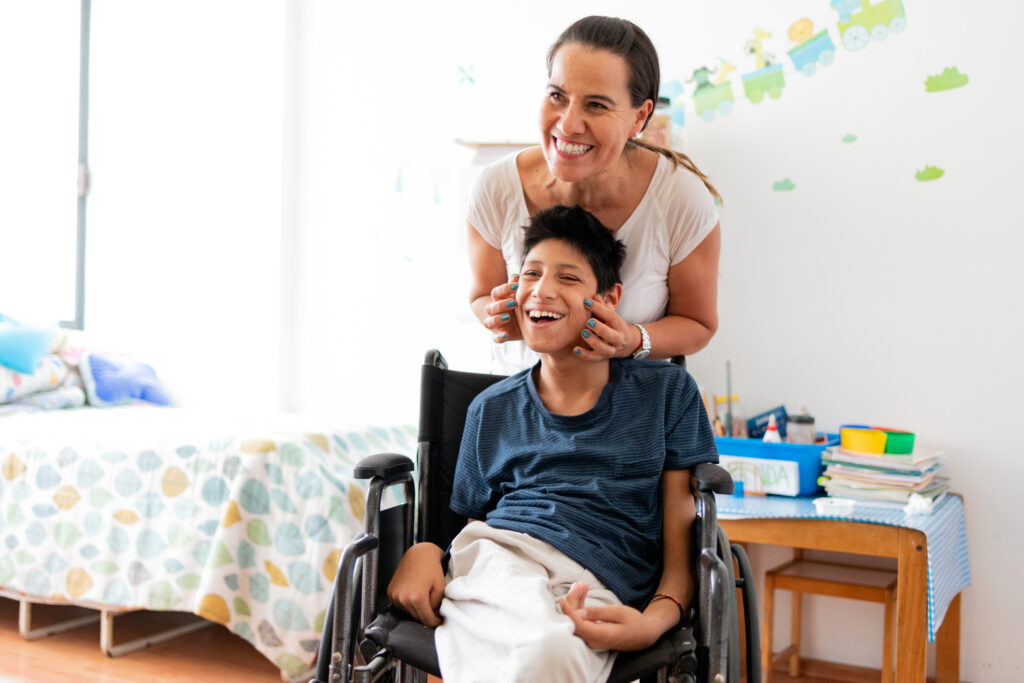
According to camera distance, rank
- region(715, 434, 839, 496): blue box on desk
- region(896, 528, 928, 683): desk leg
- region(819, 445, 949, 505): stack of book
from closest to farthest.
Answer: region(896, 528, 928, 683): desk leg → region(819, 445, 949, 505): stack of book → region(715, 434, 839, 496): blue box on desk

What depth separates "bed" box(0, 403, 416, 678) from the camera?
7.84 ft

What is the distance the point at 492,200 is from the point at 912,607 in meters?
1.34

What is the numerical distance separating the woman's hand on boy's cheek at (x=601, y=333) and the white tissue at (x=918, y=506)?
1.14 meters

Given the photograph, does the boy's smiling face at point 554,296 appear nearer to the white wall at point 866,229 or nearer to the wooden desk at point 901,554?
the wooden desk at point 901,554

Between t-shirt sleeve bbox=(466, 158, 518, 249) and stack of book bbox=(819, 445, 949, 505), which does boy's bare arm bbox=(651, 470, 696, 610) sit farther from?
stack of book bbox=(819, 445, 949, 505)

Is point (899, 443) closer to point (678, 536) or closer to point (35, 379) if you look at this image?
point (678, 536)

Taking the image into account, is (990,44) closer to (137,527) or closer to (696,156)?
(696,156)

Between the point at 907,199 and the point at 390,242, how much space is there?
184 centimetres

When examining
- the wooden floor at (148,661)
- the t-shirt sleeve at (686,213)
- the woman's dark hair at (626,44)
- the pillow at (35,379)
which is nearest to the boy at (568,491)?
the t-shirt sleeve at (686,213)

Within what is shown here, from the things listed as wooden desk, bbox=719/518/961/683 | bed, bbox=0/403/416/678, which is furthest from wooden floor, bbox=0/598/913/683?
wooden desk, bbox=719/518/961/683

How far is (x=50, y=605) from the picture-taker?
3.10 metres

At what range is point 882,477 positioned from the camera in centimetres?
240

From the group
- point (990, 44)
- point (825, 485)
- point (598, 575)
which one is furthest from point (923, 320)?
point (598, 575)

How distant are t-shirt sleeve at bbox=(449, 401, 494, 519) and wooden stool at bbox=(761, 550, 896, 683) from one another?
116 centimetres
